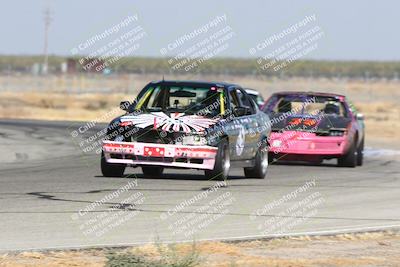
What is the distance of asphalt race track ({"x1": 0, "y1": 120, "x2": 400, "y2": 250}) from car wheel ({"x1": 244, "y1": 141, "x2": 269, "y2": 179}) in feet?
0.72

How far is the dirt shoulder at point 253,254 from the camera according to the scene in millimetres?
9055

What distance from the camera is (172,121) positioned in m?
16.5

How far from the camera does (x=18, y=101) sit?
59312 mm

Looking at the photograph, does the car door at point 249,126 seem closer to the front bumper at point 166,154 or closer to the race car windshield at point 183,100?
the race car windshield at point 183,100

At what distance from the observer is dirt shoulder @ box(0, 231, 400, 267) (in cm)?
905

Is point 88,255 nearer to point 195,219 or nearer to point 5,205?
point 195,219

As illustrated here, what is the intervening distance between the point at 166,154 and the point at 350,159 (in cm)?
655

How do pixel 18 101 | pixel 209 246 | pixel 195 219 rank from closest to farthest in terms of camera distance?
1. pixel 209 246
2. pixel 195 219
3. pixel 18 101

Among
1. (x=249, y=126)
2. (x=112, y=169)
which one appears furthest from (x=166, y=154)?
(x=249, y=126)

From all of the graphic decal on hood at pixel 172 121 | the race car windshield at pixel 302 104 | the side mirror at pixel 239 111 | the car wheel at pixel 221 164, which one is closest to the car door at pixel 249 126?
the side mirror at pixel 239 111

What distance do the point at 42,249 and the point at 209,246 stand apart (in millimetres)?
1496

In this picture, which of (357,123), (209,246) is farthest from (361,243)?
(357,123)

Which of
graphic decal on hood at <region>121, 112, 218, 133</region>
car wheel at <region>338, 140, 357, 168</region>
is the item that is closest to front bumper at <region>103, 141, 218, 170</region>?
graphic decal on hood at <region>121, 112, 218, 133</region>

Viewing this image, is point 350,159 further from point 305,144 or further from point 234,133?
A: point 234,133
